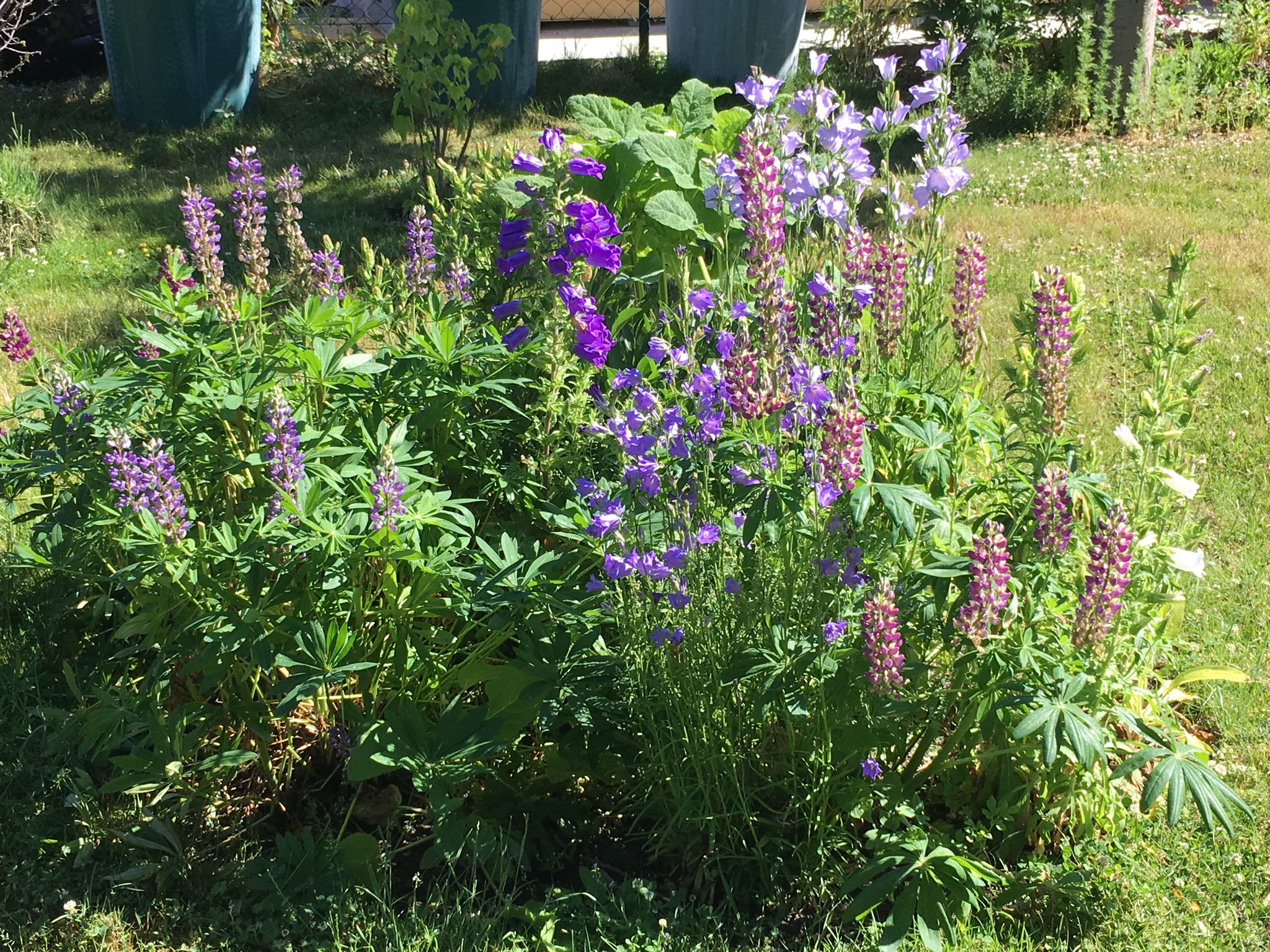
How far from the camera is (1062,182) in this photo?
21.5ft

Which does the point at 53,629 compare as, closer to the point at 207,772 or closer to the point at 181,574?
the point at 207,772

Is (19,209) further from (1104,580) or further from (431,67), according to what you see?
(1104,580)

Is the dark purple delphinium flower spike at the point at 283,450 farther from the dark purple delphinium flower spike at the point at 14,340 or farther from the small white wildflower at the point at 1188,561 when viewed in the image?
the small white wildflower at the point at 1188,561

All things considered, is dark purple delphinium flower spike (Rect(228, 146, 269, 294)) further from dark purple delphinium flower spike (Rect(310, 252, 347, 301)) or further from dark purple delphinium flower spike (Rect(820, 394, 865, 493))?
dark purple delphinium flower spike (Rect(820, 394, 865, 493))

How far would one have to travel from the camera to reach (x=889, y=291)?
232 cm

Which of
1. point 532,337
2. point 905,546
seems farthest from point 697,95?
point 905,546

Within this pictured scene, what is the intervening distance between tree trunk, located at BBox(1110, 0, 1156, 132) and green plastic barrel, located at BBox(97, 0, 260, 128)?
563 centimetres

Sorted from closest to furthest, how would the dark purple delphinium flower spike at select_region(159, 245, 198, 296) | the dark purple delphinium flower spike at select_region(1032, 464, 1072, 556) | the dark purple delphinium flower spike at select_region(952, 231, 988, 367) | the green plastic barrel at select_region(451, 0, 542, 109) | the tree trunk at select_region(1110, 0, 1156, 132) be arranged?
the dark purple delphinium flower spike at select_region(1032, 464, 1072, 556), the dark purple delphinium flower spike at select_region(952, 231, 988, 367), the dark purple delphinium flower spike at select_region(159, 245, 198, 296), the tree trunk at select_region(1110, 0, 1156, 132), the green plastic barrel at select_region(451, 0, 542, 109)

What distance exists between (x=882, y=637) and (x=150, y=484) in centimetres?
143

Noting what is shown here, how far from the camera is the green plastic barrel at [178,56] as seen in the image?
728 cm

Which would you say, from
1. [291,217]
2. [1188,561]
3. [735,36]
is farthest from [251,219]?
[735,36]

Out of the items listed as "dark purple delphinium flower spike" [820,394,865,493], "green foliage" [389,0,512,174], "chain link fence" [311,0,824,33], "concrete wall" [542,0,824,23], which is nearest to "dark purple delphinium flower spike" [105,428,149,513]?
"dark purple delphinium flower spike" [820,394,865,493]

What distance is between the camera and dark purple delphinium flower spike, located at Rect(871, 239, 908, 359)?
230 cm

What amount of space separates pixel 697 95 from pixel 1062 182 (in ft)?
11.6
